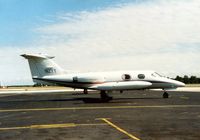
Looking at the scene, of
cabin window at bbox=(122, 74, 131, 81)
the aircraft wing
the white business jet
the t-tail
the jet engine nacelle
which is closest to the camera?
the aircraft wing

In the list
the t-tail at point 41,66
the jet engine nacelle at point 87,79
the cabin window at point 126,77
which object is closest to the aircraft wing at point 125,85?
the cabin window at point 126,77

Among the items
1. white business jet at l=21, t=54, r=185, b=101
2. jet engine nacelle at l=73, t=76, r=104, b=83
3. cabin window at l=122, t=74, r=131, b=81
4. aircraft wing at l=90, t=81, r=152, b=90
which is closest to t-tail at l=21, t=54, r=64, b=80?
white business jet at l=21, t=54, r=185, b=101

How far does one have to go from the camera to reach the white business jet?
3594 cm

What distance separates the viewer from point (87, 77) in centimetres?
3647

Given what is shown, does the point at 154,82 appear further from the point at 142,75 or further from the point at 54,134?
the point at 54,134

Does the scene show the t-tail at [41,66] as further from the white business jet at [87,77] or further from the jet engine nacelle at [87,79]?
the jet engine nacelle at [87,79]

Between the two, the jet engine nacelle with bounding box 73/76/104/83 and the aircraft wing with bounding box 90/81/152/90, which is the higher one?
the jet engine nacelle with bounding box 73/76/104/83

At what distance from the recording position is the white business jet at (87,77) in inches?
1415

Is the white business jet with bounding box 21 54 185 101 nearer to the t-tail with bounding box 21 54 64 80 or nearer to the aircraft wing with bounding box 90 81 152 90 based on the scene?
the t-tail with bounding box 21 54 64 80

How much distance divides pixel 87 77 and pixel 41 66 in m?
5.20

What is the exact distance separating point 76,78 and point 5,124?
18010 mm

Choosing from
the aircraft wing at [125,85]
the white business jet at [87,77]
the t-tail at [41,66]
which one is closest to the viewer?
the aircraft wing at [125,85]

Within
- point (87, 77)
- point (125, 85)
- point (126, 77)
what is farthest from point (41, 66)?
point (125, 85)

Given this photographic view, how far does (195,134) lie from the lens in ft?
48.1
